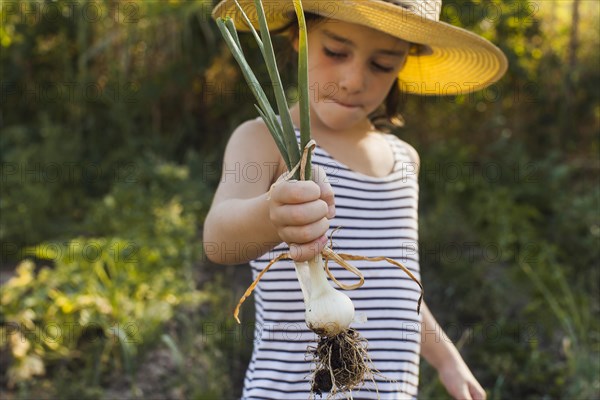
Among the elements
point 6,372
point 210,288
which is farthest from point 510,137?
point 6,372

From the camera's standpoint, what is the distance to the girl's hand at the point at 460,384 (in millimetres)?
1836

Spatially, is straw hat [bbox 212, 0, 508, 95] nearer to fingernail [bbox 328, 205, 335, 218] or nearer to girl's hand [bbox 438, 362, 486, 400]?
fingernail [bbox 328, 205, 335, 218]

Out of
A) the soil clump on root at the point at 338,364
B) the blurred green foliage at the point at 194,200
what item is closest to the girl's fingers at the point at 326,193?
the soil clump on root at the point at 338,364

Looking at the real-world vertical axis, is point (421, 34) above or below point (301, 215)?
above

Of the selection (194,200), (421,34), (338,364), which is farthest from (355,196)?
(194,200)

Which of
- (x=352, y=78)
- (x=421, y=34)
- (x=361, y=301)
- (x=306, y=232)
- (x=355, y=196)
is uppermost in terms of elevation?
(x=421, y=34)

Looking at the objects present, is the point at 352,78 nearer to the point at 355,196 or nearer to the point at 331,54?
the point at 331,54

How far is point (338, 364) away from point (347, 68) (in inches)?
26.3

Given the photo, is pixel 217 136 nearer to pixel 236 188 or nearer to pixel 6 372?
pixel 6 372

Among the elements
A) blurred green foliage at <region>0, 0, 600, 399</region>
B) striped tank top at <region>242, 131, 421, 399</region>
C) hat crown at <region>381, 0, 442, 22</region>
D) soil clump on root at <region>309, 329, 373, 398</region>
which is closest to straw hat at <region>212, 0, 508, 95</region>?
hat crown at <region>381, 0, 442, 22</region>

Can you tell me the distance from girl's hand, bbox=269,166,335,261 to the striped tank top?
1.62 feet

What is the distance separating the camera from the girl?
159 centimetres

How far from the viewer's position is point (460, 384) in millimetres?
1844

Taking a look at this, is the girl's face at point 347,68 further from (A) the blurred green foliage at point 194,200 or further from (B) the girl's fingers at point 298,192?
(A) the blurred green foliage at point 194,200
